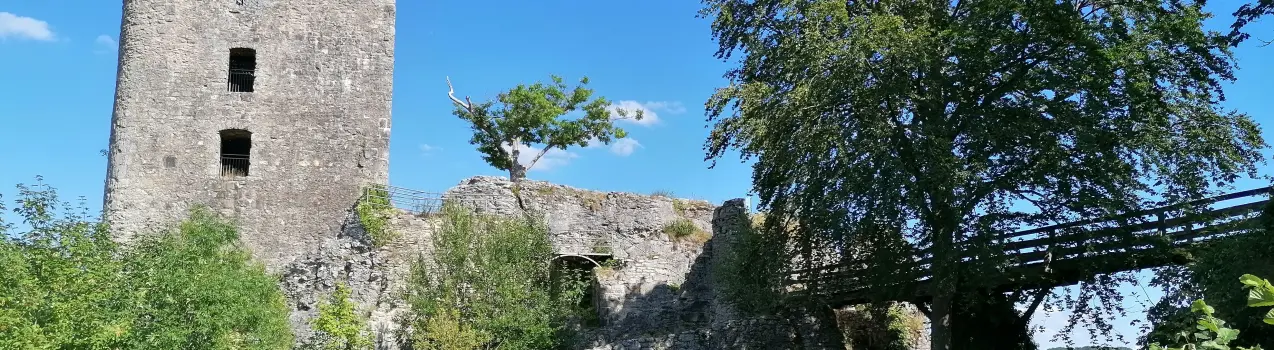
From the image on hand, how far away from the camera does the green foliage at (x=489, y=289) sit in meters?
20.6

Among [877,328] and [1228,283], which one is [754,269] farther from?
[1228,283]

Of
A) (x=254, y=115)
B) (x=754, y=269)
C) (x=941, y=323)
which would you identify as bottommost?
(x=941, y=323)

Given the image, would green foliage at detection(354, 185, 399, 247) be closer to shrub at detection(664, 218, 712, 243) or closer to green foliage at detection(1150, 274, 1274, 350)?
shrub at detection(664, 218, 712, 243)

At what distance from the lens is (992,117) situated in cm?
1514

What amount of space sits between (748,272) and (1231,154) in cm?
822

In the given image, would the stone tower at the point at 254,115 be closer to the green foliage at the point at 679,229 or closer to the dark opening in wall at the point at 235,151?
the dark opening in wall at the point at 235,151

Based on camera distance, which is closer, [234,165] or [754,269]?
[754,269]

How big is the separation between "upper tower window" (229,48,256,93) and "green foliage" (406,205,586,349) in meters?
5.67

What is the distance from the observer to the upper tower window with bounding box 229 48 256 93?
24078 mm

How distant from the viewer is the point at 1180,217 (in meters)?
14.2

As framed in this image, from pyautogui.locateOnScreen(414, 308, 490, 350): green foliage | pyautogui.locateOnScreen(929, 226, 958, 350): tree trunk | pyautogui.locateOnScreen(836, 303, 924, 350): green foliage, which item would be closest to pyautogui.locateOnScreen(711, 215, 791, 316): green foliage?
pyautogui.locateOnScreen(836, 303, 924, 350): green foliage

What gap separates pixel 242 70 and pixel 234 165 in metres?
2.23

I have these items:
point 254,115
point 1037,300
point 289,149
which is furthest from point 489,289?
point 1037,300

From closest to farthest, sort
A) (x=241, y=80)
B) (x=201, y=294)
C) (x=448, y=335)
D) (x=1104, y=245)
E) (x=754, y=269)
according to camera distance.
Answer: (x=1104, y=245), (x=201, y=294), (x=754, y=269), (x=448, y=335), (x=241, y=80)
